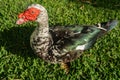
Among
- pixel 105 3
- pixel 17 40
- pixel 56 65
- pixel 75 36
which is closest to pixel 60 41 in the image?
pixel 75 36

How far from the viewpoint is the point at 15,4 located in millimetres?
6062

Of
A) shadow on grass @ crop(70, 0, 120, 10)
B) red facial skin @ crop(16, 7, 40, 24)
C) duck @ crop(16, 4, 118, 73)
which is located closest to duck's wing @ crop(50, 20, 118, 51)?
duck @ crop(16, 4, 118, 73)

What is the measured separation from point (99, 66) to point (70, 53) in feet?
2.27

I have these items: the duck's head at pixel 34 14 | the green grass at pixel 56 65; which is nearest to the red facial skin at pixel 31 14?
the duck's head at pixel 34 14

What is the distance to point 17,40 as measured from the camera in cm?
518

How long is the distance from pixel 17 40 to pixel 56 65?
3.03ft

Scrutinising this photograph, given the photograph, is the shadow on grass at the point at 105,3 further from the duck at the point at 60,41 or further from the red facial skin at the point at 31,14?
the red facial skin at the point at 31,14

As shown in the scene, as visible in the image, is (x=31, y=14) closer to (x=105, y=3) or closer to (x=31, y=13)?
(x=31, y=13)

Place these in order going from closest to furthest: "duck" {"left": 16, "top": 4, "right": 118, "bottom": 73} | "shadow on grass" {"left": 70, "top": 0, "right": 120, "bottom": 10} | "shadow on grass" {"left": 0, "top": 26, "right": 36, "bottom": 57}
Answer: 1. "duck" {"left": 16, "top": 4, "right": 118, "bottom": 73}
2. "shadow on grass" {"left": 0, "top": 26, "right": 36, "bottom": 57}
3. "shadow on grass" {"left": 70, "top": 0, "right": 120, "bottom": 10}

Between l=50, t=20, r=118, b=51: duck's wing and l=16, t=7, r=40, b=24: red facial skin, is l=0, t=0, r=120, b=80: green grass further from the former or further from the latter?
l=16, t=7, r=40, b=24: red facial skin

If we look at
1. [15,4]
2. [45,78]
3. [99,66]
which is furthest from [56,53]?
[15,4]

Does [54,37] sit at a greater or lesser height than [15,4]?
lesser

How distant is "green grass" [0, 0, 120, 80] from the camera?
15.0 ft

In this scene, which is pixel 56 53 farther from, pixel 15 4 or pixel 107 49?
pixel 15 4
